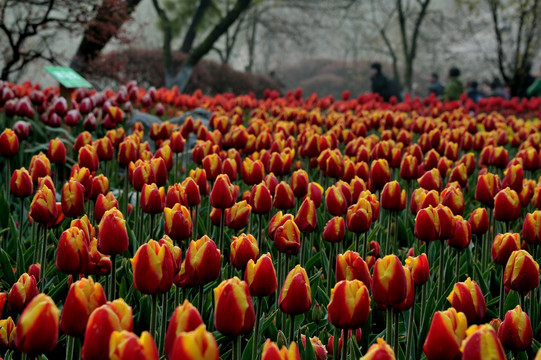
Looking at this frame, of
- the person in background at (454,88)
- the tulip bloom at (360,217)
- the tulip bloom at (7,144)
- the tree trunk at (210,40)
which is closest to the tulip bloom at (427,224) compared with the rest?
the tulip bloom at (360,217)

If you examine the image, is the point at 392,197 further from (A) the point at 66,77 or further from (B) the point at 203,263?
(A) the point at 66,77

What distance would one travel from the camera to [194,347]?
110 centimetres

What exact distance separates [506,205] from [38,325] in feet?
6.93

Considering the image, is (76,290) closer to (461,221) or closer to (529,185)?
(461,221)

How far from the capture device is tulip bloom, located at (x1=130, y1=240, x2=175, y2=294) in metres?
1.69

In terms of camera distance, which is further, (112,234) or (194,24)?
(194,24)

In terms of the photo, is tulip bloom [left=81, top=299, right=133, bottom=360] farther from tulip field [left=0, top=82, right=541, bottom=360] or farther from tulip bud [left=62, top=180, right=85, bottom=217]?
tulip bud [left=62, top=180, right=85, bottom=217]

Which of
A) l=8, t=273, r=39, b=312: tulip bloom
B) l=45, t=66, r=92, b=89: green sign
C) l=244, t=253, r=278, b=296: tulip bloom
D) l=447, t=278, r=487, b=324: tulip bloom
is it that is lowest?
l=8, t=273, r=39, b=312: tulip bloom

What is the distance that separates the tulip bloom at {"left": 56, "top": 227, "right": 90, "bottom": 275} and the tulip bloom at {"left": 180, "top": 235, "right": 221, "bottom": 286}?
352mm

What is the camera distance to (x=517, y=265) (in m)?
1.96

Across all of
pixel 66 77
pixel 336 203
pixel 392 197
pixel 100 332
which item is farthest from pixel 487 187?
pixel 66 77

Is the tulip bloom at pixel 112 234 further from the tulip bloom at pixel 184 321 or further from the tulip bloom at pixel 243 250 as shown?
the tulip bloom at pixel 184 321

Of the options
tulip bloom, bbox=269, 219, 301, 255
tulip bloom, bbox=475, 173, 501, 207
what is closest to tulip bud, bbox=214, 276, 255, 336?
tulip bloom, bbox=269, 219, 301, 255

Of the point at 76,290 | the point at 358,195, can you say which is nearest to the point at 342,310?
the point at 76,290
